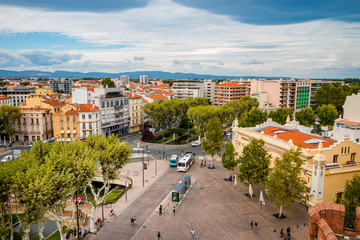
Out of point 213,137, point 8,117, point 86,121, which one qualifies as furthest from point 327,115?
point 8,117

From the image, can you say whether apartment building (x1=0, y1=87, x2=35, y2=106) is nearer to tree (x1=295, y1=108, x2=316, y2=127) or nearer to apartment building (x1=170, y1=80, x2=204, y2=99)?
apartment building (x1=170, y1=80, x2=204, y2=99)

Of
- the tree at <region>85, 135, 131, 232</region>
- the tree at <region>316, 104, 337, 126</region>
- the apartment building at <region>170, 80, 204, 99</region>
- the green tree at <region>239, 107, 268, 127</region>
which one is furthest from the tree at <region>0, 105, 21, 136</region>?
the tree at <region>316, 104, 337, 126</region>

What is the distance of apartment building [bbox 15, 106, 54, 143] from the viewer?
78.1 metres

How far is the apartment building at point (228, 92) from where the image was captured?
5645 inches

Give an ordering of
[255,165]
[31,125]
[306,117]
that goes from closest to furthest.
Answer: [255,165]
[31,125]
[306,117]

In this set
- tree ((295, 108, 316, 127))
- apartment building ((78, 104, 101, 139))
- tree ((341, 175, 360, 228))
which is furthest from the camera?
tree ((295, 108, 316, 127))

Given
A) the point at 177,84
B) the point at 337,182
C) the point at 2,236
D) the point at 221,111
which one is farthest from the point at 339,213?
the point at 177,84

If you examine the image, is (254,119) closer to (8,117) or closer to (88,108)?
(88,108)

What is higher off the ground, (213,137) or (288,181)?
(213,137)

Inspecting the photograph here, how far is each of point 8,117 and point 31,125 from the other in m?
6.05

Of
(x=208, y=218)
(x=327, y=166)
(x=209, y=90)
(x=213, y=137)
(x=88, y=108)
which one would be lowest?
(x=208, y=218)

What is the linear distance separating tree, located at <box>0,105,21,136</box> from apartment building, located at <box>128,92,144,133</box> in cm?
3352

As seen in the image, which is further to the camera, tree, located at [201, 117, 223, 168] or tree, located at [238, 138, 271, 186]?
tree, located at [201, 117, 223, 168]

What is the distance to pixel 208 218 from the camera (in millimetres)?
34156
